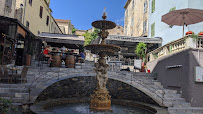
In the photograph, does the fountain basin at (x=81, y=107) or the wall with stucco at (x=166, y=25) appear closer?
the fountain basin at (x=81, y=107)

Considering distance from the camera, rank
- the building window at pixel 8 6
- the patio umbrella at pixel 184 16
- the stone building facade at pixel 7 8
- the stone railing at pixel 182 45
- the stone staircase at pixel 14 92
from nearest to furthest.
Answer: the stone staircase at pixel 14 92, the stone railing at pixel 182 45, the patio umbrella at pixel 184 16, the stone building facade at pixel 7 8, the building window at pixel 8 6

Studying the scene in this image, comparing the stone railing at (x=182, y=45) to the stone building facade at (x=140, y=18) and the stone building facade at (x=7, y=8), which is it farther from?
the stone building facade at (x=7, y=8)

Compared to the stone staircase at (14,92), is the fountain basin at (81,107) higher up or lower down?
lower down

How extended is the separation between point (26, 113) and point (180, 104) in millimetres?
6576

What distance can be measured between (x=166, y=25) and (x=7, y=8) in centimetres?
1539

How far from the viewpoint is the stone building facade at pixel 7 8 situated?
14.4 m

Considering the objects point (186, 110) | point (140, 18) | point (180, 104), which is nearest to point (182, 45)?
point (180, 104)

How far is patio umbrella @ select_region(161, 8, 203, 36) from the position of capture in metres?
9.89

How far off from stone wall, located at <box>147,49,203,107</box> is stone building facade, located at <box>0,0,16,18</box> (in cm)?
1403

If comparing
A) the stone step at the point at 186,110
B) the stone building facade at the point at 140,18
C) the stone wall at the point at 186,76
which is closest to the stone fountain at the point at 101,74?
the stone step at the point at 186,110

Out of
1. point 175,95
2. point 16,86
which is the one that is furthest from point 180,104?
point 16,86

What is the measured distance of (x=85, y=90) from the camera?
9.45 metres

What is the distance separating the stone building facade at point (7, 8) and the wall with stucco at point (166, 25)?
15.2 metres

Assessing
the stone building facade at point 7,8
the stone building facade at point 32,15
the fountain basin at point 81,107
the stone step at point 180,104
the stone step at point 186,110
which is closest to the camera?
the fountain basin at point 81,107
